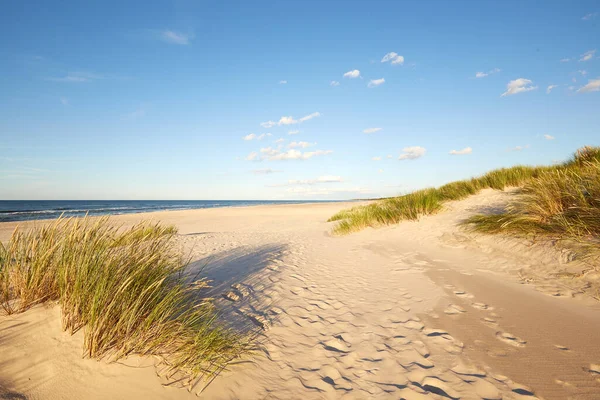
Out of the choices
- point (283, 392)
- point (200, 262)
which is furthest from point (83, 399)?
point (200, 262)

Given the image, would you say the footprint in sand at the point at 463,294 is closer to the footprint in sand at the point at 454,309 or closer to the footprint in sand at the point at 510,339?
the footprint in sand at the point at 454,309

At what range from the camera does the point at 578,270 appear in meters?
4.18

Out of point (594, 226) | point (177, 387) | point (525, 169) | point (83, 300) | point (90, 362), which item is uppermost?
point (525, 169)

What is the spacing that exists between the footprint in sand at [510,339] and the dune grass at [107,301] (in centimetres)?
267

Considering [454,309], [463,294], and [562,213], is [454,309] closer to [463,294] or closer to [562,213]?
[463,294]

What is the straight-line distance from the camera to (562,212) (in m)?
5.30

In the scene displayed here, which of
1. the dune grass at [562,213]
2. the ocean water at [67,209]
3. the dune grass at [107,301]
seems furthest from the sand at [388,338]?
the ocean water at [67,209]

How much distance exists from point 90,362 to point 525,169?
14.3m

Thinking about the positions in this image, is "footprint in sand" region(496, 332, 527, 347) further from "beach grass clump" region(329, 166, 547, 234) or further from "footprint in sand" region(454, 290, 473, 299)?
"beach grass clump" region(329, 166, 547, 234)

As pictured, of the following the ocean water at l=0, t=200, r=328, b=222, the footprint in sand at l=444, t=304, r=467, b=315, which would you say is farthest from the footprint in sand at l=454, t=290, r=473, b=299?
the ocean water at l=0, t=200, r=328, b=222

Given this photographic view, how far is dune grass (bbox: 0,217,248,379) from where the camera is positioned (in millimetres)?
2352

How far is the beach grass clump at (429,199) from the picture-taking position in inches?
419

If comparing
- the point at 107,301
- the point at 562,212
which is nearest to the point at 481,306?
the point at 562,212

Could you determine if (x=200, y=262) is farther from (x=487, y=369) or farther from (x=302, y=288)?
(x=487, y=369)
